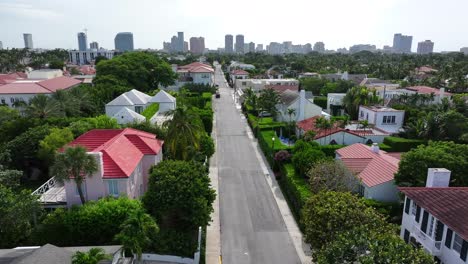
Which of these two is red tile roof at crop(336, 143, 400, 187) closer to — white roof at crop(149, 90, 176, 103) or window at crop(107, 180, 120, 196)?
window at crop(107, 180, 120, 196)

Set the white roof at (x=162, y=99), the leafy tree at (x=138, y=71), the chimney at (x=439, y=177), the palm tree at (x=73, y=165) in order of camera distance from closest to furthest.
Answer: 1. the palm tree at (x=73, y=165)
2. the chimney at (x=439, y=177)
3. the white roof at (x=162, y=99)
4. the leafy tree at (x=138, y=71)

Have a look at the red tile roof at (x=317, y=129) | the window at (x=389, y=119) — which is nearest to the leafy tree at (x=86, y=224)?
the red tile roof at (x=317, y=129)

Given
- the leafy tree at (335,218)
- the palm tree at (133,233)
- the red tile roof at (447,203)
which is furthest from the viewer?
the leafy tree at (335,218)

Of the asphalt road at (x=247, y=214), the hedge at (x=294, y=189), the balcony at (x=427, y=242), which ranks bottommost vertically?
the asphalt road at (x=247, y=214)

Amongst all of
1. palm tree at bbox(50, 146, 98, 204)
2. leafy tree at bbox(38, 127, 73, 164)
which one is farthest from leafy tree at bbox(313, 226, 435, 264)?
leafy tree at bbox(38, 127, 73, 164)

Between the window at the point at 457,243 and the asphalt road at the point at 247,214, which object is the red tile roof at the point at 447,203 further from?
the asphalt road at the point at 247,214

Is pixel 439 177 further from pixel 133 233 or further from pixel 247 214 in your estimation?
pixel 133 233
